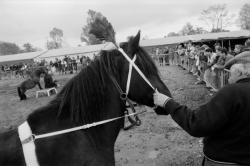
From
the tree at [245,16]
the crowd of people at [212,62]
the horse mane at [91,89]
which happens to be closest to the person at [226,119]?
the horse mane at [91,89]

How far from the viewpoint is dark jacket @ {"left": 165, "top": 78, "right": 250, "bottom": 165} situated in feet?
6.48

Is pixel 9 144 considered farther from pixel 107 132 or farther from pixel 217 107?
pixel 217 107

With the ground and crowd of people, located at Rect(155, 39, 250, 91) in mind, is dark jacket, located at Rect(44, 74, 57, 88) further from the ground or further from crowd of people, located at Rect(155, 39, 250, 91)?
crowd of people, located at Rect(155, 39, 250, 91)

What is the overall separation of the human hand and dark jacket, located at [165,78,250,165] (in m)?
0.08

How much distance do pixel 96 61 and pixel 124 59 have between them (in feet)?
1.07

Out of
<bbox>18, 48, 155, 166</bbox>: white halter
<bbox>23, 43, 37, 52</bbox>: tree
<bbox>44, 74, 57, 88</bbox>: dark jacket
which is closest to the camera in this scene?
<bbox>18, 48, 155, 166</bbox>: white halter

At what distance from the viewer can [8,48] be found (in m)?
104

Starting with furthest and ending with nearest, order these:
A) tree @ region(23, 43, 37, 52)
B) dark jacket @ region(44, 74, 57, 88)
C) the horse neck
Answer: tree @ region(23, 43, 37, 52)
dark jacket @ region(44, 74, 57, 88)
the horse neck

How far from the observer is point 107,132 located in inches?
104

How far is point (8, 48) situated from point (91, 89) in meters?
114

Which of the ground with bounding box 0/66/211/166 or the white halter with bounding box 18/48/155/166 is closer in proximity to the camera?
the white halter with bounding box 18/48/155/166

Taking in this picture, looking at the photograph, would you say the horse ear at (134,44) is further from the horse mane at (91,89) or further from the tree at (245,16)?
the tree at (245,16)

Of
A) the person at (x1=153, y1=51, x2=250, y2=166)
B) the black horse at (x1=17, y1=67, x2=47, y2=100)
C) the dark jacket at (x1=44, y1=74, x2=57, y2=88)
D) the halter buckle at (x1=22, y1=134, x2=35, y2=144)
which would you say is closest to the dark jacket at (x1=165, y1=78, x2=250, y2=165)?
the person at (x1=153, y1=51, x2=250, y2=166)

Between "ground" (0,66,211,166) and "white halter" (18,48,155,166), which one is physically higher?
"white halter" (18,48,155,166)
